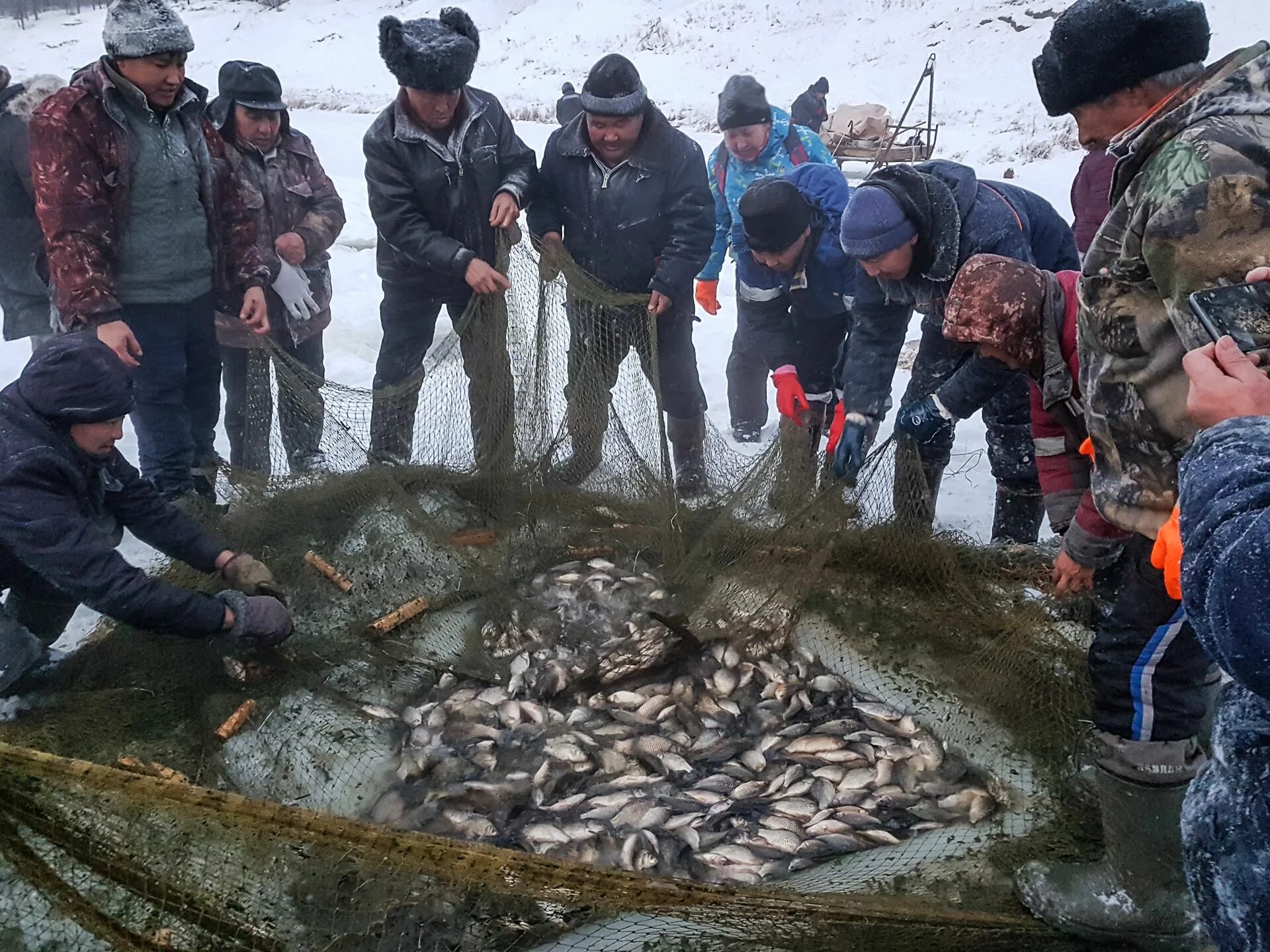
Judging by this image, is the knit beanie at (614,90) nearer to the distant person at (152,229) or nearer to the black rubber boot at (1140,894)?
the distant person at (152,229)

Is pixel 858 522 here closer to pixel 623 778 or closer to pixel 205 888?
pixel 623 778

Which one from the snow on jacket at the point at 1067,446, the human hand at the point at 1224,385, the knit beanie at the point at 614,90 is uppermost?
the knit beanie at the point at 614,90

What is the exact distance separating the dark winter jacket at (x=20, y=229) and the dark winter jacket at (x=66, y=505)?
2.41 m

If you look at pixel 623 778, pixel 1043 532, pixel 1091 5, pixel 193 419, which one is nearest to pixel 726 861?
pixel 623 778

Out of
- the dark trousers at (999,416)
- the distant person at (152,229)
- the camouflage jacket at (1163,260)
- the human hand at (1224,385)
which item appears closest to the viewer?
the human hand at (1224,385)

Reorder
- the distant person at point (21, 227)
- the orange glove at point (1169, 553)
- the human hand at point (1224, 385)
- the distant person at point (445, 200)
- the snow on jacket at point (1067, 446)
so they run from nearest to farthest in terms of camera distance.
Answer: the human hand at point (1224, 385) < the orange glove at point (1169, 553) < the snow on jacket at point (1067, 446) < the distant person at point (445, 200) < the distant person at point (21, 227)

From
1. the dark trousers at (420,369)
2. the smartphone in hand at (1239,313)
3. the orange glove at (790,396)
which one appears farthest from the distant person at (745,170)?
the smartphone in hand at (1239,313)

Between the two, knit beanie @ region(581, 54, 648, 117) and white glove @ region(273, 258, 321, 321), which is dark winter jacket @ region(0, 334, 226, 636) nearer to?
white glove @ region(273, 258, 321, 321)

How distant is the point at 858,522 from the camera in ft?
13.1

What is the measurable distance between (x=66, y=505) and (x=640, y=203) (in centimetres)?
334

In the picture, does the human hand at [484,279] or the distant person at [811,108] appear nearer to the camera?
the human hand at [484,279]

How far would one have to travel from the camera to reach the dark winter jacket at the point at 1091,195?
5.61 m

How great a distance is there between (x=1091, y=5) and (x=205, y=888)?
10.2 feet

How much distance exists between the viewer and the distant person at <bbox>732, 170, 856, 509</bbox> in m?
4.09
